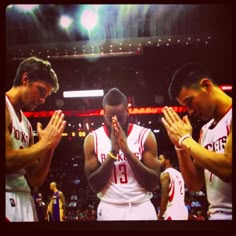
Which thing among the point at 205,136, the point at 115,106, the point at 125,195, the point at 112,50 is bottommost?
the point at 125,195

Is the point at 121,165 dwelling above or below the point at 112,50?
below

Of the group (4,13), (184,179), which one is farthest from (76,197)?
(4,13)

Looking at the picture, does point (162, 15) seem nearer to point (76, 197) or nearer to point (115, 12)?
point (115, 12)

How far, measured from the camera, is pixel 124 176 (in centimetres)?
397

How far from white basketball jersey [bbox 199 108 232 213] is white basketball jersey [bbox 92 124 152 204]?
0.58m

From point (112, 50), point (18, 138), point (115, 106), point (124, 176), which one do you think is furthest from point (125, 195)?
point (112, 50)

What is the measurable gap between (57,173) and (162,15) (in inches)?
74.8

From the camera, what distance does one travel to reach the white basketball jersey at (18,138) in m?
3.96

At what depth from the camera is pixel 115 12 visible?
13.3ft

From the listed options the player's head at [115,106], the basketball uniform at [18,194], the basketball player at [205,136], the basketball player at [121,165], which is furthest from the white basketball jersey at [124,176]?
the basketball uniform at [18,194]

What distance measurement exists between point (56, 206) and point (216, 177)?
5.23 feet

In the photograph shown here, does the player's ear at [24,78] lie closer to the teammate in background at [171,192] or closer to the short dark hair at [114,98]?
the short dark hair at [114,98]

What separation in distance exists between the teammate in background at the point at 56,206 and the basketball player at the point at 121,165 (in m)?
0.33

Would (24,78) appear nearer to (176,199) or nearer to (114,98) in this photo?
(114,98)
